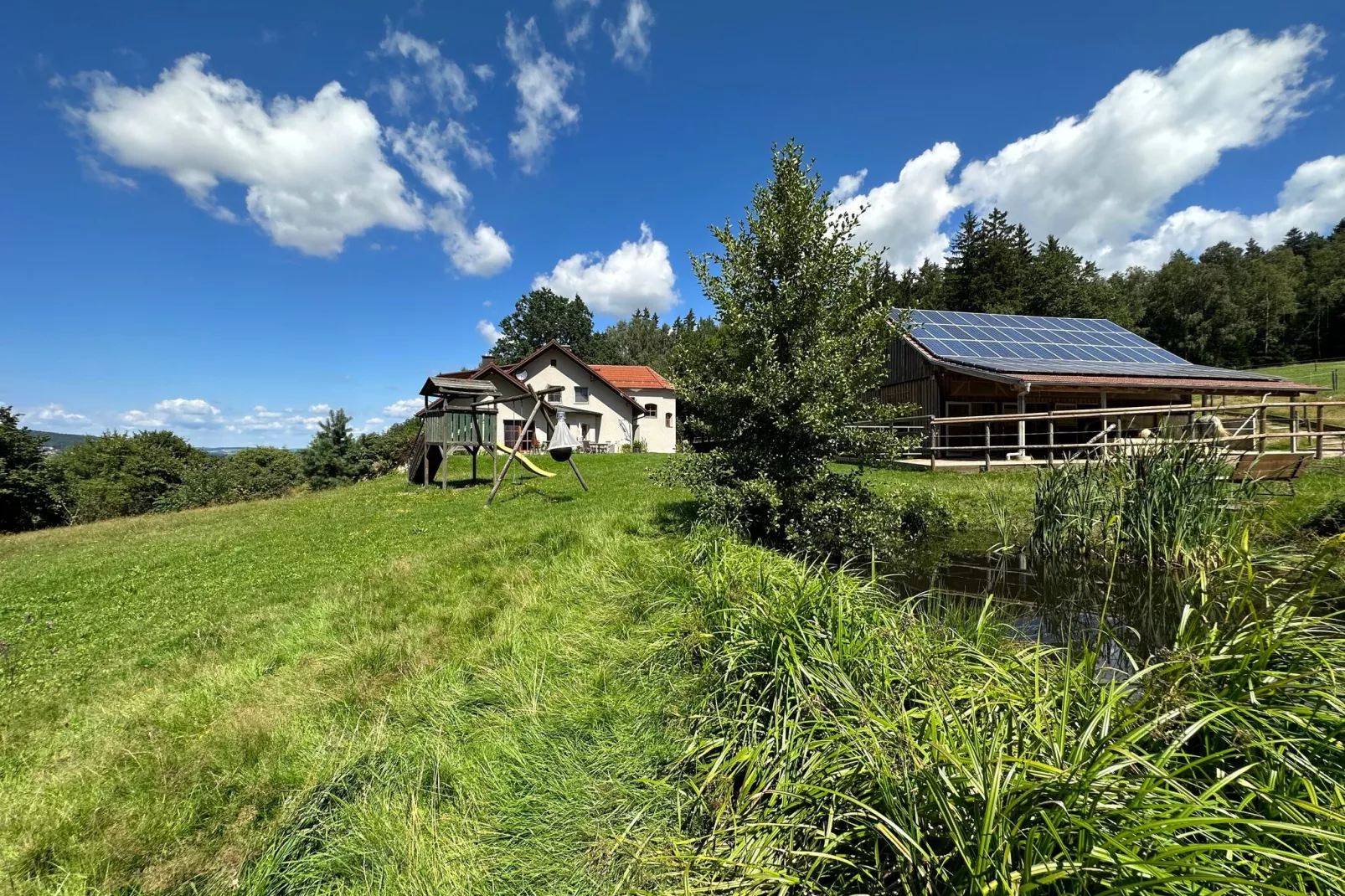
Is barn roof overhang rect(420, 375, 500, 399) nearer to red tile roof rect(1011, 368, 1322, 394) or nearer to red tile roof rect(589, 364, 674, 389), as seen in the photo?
red tile roof rect(1011, 368, 1322, 394)

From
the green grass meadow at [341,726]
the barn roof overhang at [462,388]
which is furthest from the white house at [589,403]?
the green grass meadow at [341,726]

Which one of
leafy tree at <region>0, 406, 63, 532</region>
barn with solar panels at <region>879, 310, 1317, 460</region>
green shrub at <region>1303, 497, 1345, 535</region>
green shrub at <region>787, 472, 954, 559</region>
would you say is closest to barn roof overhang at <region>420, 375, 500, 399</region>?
green shrub at <region>787, 472, 954, 559</region>

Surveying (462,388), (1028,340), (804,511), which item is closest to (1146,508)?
(804,511)

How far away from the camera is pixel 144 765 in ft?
9.74

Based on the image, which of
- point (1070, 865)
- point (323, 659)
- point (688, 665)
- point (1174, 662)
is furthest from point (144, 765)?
point (1174, 662)

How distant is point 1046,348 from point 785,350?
19808 mm

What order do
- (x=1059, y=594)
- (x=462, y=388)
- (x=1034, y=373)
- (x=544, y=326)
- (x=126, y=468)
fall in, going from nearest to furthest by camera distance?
(x=1059, y=594) → (x=1034, y=373) → (x=462, y=388) → (x=126, y=468) → (x=544, y=326)

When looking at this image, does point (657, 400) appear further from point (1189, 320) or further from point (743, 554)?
point (1189, 320)

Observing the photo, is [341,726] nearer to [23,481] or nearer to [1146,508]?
[1146,508]

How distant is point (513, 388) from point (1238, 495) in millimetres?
29242

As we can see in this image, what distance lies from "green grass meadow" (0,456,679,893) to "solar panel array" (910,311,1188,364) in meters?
17.9

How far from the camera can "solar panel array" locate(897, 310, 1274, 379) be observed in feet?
57.5

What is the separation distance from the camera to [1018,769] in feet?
6.09

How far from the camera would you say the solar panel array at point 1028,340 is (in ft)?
64.2
